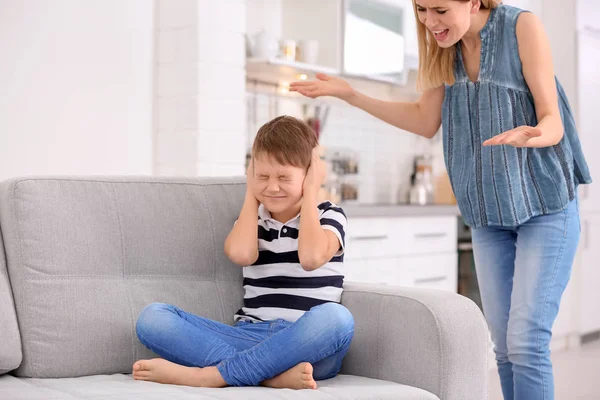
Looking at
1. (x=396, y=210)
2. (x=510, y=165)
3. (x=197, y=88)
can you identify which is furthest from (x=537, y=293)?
(x=396, y=210)

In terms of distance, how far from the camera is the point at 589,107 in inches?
211

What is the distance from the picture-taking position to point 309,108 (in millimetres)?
4805

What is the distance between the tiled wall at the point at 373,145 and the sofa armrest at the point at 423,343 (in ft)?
8.69

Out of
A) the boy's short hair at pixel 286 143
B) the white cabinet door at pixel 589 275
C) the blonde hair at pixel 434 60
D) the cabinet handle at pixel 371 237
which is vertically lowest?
the white cabinet door at pixel 589 275

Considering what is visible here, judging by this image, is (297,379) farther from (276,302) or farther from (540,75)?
(540,75)

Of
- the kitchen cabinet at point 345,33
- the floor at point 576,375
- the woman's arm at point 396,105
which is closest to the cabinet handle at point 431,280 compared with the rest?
the floor at point 576,375

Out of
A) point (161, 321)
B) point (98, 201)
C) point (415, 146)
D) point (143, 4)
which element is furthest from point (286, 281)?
point (415, 146)

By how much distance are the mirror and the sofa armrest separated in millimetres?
2633

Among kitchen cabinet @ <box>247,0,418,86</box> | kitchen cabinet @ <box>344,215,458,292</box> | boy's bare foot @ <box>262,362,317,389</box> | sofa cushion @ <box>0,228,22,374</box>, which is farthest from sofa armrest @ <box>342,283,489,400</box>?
kitchen cabinet @ <box>247,0,418,86</box>

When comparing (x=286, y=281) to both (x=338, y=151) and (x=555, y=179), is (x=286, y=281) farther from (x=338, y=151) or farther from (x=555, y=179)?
(x=338, y=151)

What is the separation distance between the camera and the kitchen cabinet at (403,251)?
403 cm

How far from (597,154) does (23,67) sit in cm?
377

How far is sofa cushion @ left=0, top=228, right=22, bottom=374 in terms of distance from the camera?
5.93 feet

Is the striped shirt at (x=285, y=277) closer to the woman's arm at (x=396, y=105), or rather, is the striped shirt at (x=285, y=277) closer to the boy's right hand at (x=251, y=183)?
the boy's right hand at (x=251, y=183)
